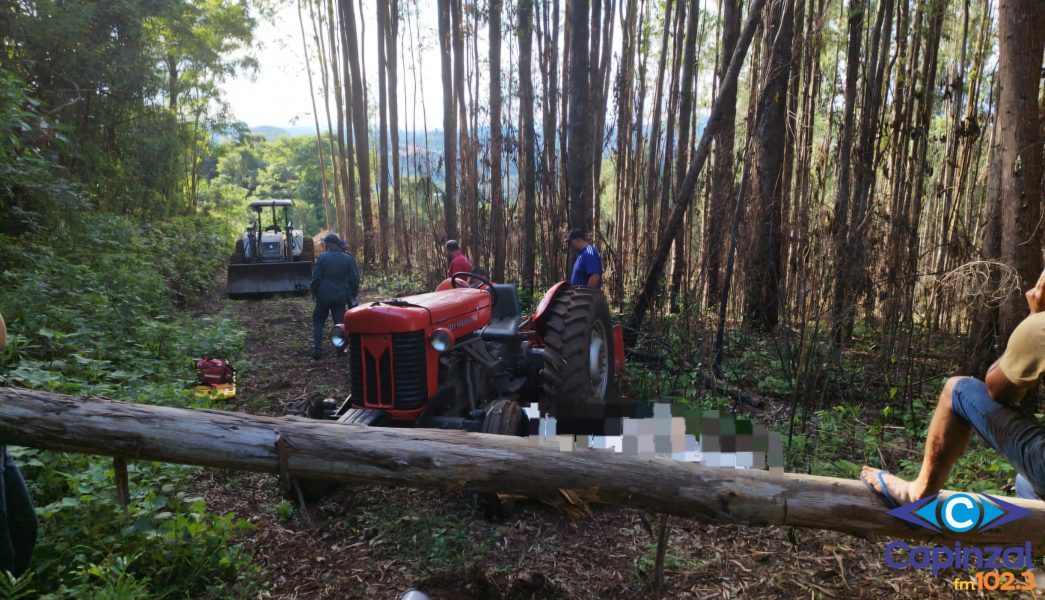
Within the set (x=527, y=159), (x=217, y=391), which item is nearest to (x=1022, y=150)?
(x=527, y=159)

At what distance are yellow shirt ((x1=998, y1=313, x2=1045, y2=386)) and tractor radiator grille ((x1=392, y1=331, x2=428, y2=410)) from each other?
2811 millimetres

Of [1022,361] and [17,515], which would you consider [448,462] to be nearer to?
[17,515]

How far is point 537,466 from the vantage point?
248 centimetres

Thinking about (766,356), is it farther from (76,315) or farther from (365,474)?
(76,315)

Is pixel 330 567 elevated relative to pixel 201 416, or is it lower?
lower

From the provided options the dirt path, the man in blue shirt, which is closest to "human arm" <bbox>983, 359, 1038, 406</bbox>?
the dirt path

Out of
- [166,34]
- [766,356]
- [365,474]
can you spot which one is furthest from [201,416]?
[166,34]

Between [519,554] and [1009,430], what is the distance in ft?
7.01

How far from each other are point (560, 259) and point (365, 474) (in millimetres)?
5682

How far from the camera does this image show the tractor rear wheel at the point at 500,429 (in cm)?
340

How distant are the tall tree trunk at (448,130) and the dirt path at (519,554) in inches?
338

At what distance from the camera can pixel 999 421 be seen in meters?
2.10

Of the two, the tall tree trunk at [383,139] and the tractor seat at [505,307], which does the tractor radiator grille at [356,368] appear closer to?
the tractor seat at [505,307]

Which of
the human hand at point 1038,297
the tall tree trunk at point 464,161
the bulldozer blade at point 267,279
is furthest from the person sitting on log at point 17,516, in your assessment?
the bulldozer blade at point 267,279
